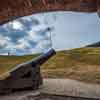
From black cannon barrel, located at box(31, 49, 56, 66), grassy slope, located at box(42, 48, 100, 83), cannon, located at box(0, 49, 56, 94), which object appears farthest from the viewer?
grassy slope, located at box(42, 48, 100, 83)

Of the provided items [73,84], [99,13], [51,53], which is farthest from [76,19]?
[73,84]

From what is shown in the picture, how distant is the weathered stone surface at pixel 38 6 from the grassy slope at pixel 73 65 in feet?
3.98

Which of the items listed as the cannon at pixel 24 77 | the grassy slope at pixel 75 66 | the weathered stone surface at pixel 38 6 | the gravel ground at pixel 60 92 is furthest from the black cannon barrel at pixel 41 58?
the grassy slope at pixel 75 66

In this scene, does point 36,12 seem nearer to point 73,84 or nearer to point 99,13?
point 99,13

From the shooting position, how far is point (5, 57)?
656 cm

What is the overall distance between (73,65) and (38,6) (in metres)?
2.58

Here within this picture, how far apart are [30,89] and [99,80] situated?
1.74 meters

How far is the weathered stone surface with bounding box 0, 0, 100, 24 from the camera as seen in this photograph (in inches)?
222

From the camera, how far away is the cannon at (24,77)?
5555 millimetres

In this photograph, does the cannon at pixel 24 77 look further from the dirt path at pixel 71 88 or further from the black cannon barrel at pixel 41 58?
the dirt path at pixel 71 88

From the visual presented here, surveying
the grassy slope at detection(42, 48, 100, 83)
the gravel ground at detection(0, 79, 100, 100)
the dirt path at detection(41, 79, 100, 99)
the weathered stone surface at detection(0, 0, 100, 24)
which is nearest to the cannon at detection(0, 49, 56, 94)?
the gravel ground at detection(0, 79, 100, 100)

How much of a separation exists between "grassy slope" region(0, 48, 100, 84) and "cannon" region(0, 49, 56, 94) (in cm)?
98

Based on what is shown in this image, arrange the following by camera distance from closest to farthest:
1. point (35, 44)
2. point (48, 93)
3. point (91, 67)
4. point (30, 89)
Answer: point (48, 93), point (30, 89), point (35, 44), point (91, 67)

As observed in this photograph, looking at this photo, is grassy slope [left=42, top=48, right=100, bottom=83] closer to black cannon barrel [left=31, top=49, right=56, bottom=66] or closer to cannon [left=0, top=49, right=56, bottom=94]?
black cannon barrel [left=31, top=49, right=56, bottom=66]
